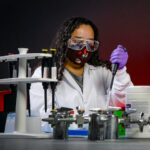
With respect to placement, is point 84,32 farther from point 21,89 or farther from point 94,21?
point 21,89

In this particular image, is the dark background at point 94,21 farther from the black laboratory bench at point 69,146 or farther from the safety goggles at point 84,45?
the black laboratory bench at point 69,146

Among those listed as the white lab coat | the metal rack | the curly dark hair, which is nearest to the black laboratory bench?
the metal rack

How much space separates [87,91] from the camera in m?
3.04

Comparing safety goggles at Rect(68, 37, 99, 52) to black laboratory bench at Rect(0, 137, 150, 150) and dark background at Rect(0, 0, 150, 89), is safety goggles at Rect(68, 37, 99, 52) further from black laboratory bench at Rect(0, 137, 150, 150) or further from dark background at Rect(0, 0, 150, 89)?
black laboratory bench at Rect(0, 137, 150, 150)

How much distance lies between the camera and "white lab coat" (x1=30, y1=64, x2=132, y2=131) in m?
2.85

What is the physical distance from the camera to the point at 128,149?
1.31 metres

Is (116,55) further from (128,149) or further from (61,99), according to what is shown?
(128,149)

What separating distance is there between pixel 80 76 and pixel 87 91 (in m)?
0.15

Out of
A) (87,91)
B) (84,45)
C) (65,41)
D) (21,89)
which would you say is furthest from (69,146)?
(65,41)

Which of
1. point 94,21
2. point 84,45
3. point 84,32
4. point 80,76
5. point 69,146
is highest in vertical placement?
point 94,21

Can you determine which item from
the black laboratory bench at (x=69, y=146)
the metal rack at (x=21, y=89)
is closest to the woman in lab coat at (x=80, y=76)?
the metal rack at (x=21, y=89)

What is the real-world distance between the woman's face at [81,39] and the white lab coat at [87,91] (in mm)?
165

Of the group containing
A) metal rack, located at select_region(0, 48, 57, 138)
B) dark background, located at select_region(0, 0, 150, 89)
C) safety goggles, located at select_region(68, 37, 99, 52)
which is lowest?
metal rack, located at select_region(0, 48, 57, 138)

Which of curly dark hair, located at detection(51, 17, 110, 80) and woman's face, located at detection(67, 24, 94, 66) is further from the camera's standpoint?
curly dark hair, located at detection(51, 17, 110, 80)
